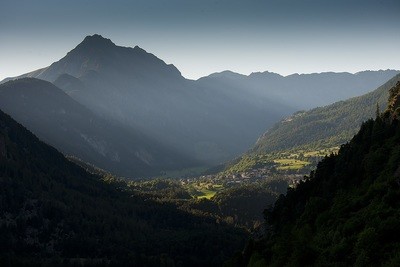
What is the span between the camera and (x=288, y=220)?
344 ft

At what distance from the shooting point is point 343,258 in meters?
55.9

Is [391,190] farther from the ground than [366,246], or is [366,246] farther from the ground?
[391,190]

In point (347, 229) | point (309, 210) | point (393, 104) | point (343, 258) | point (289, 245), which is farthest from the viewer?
point (393, 104)

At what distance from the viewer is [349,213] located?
7000cm

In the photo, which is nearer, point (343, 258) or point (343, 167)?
point (343, 258)

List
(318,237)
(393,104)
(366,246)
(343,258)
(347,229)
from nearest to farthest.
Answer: (366,246) < (343,258) < (347,229) < (318,237) < (393,104)

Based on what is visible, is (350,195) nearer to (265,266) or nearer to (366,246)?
(265,266)

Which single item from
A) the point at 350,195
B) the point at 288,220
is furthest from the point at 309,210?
Result: the point at 288,220

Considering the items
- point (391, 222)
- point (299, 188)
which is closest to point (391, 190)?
point (391, 222)

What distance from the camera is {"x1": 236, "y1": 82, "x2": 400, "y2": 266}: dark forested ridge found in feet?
171

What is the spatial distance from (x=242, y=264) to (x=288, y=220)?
14.5 metres

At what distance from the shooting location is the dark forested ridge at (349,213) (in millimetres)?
52094

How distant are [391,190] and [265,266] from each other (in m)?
27.5

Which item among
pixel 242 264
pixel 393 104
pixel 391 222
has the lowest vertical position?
pixel 242 264
